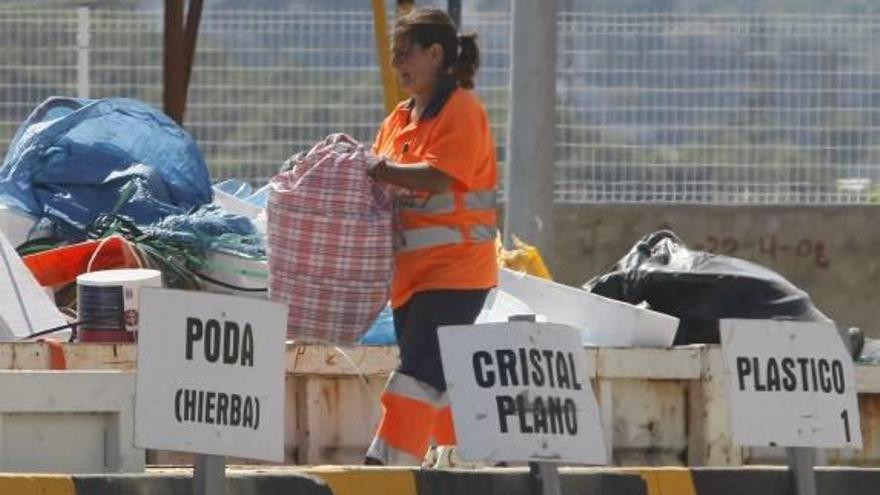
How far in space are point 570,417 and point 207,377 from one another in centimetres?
101

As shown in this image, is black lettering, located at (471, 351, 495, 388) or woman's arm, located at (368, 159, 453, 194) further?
woman's arm, located at (368, 159, 453, 194)

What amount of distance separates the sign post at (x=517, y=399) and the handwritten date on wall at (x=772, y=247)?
895cm

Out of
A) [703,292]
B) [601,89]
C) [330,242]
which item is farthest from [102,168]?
[601,89]

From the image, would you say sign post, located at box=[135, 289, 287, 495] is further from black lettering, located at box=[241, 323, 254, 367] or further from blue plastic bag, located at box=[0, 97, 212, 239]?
blue plastic bag, located at box=[0, 97, 212, 239]

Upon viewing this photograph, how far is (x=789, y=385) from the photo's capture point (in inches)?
300

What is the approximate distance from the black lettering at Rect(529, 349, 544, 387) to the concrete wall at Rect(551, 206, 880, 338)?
8.72m

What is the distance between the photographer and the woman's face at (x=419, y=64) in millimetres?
8633

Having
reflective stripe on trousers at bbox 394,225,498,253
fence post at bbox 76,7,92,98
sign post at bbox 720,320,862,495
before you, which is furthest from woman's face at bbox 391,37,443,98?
fence post at bbox 76,7,92,98

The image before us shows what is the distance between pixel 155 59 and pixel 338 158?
763 centimetres

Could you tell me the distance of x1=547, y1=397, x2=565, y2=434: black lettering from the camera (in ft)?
23.3

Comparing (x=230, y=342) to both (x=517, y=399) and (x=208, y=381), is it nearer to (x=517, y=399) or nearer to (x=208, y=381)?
(x=208, y=381)

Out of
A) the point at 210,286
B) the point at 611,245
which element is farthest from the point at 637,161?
the point at 210,286

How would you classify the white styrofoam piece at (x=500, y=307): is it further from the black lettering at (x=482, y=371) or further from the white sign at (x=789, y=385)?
the black lettering at (x=482, y=371)

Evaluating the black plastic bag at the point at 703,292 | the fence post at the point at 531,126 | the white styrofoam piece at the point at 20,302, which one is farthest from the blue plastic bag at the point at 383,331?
the fence post at the point at 531,126
